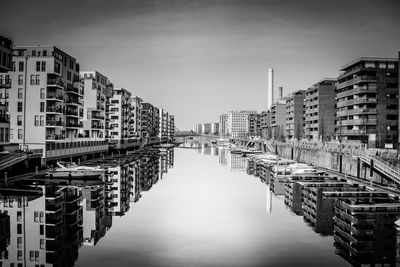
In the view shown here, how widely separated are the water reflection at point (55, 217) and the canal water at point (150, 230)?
0.07 metres

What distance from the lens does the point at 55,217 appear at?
32.1 metres

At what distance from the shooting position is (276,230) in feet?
104

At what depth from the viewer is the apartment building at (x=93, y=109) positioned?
98.7 metres

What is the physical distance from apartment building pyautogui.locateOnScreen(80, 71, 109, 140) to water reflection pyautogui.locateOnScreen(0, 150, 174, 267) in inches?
1889

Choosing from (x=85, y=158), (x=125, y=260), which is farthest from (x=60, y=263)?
(x=85, y=158)

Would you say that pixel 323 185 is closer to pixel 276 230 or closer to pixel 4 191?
pixel 276 230

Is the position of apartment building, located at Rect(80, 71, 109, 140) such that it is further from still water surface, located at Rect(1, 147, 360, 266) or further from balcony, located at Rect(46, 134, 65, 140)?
still water surface, located at Rect(1, 147, 360, 266)

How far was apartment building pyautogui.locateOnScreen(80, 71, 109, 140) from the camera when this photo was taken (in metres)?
98.7

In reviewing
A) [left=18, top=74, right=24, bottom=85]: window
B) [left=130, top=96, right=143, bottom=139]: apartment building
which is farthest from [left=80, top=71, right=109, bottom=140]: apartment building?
[left=130, top=96, right=143, bottom=139]: apartment building

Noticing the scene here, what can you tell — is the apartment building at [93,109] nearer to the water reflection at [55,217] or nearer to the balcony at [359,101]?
the water reflection at [55,217]

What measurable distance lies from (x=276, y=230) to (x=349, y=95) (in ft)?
211

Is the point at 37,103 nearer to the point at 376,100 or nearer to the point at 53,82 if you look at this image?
the point at 53,82

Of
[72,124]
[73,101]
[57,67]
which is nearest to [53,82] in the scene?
[57,67]

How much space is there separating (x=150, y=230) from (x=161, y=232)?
47.9 inches
